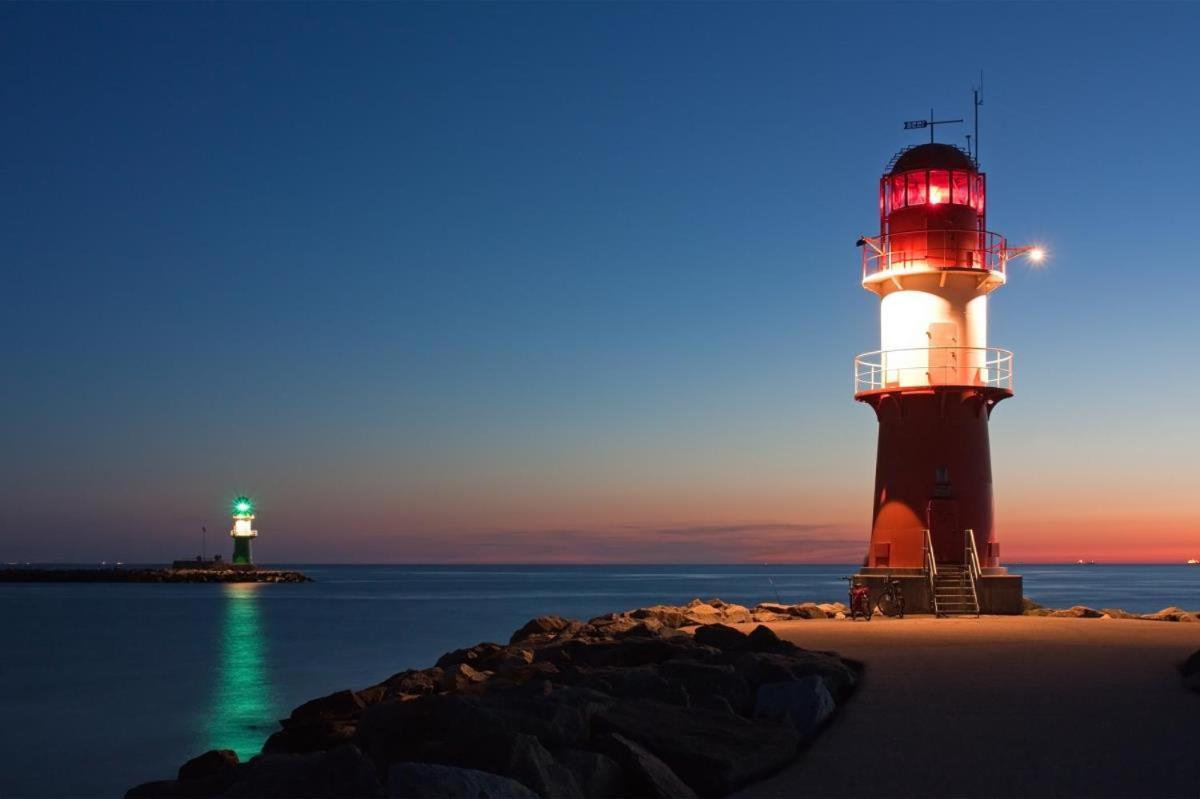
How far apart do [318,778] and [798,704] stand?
12.6 ft

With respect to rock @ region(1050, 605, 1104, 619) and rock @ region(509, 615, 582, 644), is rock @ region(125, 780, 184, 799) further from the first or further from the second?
rock @ region(1050, 605, 1104, 619)

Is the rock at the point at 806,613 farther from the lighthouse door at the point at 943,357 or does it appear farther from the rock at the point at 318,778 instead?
the rock at the point at 318,778

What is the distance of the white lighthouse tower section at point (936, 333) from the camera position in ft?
63.8

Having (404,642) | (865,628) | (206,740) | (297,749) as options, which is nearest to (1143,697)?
(865,628)

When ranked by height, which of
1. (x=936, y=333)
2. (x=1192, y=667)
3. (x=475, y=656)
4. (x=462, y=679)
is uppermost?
(x=936, y=333)

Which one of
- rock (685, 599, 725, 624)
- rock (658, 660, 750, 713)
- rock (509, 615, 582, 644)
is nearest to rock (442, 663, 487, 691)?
rock (658, 660, 750, 713)

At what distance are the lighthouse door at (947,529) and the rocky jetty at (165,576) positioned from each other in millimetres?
79275

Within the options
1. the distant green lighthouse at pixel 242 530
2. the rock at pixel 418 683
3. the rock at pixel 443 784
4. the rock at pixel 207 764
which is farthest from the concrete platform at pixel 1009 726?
the distant green lighthouse at pixel 242 530

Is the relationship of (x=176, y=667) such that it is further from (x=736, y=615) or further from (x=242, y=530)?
(x=242, y=530)

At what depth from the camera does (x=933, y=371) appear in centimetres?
1945

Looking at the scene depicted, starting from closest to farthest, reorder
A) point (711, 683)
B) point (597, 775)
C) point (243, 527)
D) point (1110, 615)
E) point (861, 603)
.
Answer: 1. point (597, 775)
2. point (711, 683)
3. point (861, 603)
4. point (1110, 615)
5. point (243, 527)

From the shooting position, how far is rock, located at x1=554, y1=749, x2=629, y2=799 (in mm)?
6941

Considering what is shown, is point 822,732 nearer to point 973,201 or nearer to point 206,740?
point 206,740

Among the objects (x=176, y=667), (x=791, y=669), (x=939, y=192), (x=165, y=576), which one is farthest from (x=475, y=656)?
(x=165, y=576)
